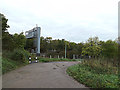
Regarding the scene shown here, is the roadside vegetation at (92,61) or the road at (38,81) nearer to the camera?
the road at (38,81)

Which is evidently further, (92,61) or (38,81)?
(92,61)

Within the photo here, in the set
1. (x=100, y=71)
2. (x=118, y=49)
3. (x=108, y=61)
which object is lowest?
(x=100, y=71)

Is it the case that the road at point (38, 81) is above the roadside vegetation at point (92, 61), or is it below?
below

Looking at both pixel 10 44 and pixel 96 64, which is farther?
pixel 10 44

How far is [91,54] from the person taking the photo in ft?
32.3

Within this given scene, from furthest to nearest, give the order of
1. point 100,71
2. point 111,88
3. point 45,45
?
point 45,45
point 100,71
point 111,88

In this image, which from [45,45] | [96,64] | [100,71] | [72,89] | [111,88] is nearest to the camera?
[111,88]

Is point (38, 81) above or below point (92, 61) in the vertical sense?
below

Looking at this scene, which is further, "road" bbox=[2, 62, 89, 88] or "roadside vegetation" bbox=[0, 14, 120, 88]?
"roadside vegetation" bbox=[0, 14, 120, 88]

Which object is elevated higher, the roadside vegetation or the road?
the roadside vegetation

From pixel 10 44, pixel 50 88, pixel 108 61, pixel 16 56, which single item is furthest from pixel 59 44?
pixel 50 88

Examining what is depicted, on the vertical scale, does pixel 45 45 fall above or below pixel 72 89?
above

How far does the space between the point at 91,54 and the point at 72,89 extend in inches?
272

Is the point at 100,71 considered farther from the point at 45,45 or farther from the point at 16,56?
the point at 45,45
